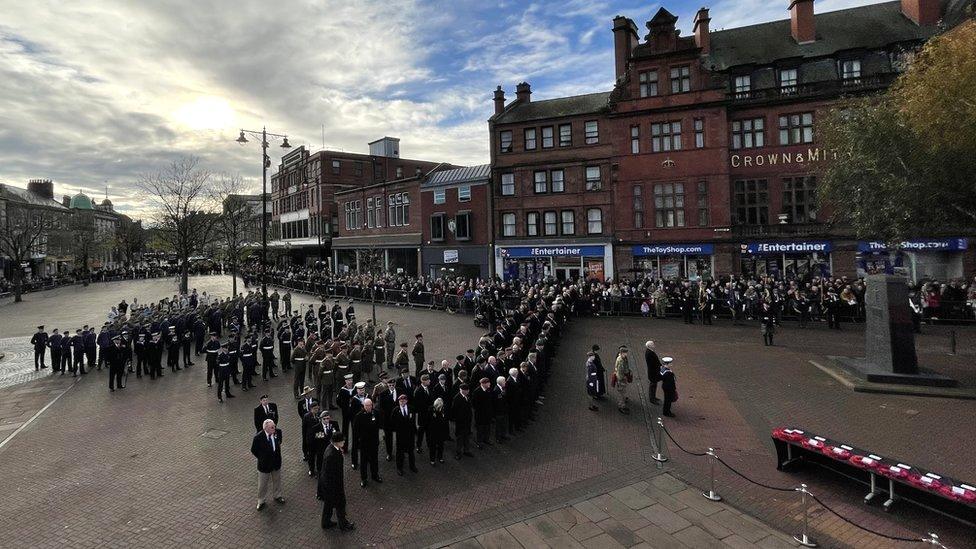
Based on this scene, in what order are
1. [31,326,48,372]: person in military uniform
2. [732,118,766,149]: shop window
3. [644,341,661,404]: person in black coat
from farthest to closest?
[732,118,766,149]: shop window < [31,326,48,372]: person in military uniform < [644,341,661,404]: person in black coat

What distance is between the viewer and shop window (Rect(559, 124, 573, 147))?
3625 centimetres

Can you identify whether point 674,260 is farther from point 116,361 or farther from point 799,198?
point 116,361

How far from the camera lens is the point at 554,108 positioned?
37969 millimetres

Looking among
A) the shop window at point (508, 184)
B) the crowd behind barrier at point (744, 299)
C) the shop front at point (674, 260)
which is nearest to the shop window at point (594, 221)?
the shop front at point (674, 260)

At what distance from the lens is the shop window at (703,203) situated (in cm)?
3262

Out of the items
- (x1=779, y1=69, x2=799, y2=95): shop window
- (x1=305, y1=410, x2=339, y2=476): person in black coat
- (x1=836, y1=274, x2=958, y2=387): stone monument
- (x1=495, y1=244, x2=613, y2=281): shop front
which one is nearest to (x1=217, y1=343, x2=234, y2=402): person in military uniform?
(x1=305, y1=410, x2=339, y2=476): person in black coat

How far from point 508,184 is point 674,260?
13529mm

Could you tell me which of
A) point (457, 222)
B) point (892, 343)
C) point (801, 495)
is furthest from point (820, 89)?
point (801, 495)

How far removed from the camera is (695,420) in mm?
11742

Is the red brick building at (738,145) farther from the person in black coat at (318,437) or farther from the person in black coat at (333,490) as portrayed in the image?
the person in black coat at (333,490)

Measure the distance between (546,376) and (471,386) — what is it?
441 centimetres

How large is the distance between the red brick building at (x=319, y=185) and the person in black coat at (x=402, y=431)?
4844cm

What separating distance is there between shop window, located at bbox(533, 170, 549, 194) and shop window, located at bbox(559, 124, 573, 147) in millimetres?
2450

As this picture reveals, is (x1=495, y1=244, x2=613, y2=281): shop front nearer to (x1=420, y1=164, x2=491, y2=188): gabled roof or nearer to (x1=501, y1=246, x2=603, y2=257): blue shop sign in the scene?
(x1=501, y1=246, x2=603, y2=257): blue shop sign
